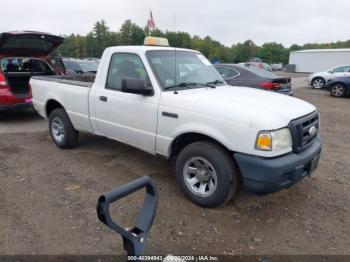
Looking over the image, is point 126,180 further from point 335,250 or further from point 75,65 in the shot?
point 75,65

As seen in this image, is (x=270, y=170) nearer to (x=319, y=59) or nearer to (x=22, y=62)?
(x=22, y=62)

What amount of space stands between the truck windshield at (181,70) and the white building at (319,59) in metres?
45.5

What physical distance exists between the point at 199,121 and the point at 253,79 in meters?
6.05

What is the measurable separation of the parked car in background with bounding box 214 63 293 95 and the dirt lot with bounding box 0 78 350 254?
3.77 m

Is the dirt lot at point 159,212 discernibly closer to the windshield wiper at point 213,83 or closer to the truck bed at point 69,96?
the truck bed at point 69,96

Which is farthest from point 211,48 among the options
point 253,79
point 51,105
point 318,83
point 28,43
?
point 51,105

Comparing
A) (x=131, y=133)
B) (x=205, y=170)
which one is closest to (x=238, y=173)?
(x=205, y=170)

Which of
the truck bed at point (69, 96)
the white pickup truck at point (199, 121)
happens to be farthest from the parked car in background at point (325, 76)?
the truck bed at point (69, 96)

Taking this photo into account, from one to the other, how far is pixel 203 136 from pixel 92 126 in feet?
6.91

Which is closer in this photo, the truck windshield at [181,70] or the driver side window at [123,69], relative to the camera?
the truck windshield at [181,70]

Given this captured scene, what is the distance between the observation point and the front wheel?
18812 mm

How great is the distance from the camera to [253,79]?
9.12 m

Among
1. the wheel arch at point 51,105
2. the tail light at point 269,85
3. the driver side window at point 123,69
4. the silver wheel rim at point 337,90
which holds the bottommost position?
the silver wheel rim at point 337,90

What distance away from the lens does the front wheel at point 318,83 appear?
18812 mm
